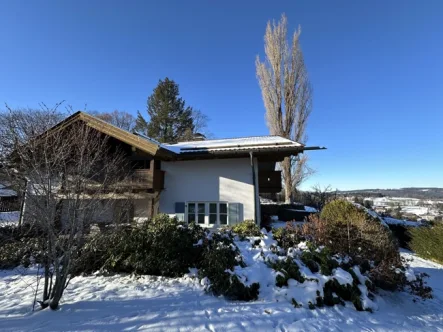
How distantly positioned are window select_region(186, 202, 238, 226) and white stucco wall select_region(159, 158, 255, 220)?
236 mm

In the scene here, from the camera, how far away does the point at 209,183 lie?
11719 mm

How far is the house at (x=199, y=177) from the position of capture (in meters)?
10.9

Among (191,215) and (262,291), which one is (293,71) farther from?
(262,291)

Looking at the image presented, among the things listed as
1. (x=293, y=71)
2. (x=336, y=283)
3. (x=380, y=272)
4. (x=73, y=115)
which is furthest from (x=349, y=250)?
(x=293, y=71)

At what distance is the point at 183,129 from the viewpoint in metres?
31.0

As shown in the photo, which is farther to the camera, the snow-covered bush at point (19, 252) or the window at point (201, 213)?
the window at point (201, 213)

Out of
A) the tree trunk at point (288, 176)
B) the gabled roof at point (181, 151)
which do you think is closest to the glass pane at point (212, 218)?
the gabled roof at point (181, 151)

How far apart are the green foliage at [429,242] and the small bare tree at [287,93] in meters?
9.92

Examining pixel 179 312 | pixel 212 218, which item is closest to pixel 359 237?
pixel 179 312

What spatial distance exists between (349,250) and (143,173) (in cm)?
889

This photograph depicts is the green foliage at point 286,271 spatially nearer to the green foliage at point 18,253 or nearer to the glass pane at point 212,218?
the glass pane at point 212,218

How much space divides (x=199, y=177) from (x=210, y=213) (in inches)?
72.5

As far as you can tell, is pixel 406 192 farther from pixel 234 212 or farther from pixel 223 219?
pixel 223 219

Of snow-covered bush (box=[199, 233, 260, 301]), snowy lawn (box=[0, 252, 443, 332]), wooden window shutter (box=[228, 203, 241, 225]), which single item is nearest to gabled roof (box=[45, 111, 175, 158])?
wooden window shutter (box=[228, 203, 241, 225])
